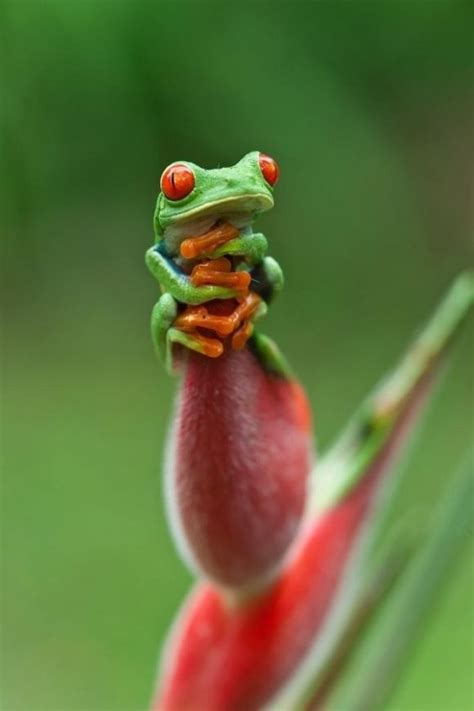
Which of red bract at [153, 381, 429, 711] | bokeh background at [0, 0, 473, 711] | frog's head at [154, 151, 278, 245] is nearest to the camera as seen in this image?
frog's head at [154, 151, 278, 245]

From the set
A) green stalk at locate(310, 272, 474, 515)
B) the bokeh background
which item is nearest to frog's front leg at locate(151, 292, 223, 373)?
green stalk at locate(310, 272, 474, 515)

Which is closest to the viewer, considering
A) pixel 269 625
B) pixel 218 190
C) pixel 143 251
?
pixel 218 190

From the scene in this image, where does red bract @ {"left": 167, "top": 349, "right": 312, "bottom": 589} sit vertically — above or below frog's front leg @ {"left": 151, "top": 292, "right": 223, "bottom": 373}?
below

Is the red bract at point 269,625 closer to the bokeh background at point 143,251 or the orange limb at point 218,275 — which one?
the orange limb at point 218,275

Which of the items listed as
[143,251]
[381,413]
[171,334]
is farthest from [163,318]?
[143,251]

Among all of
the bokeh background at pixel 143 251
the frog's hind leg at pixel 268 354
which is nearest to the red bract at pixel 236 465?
the frog's hind leg at pixel 268 354

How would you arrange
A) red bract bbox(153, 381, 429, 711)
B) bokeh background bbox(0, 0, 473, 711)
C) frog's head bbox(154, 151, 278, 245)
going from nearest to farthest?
frog's head bbox(154, 151, 278, 245)
red bract bbox(153, 381, 429, 711)
bokeh background bbox(0, 0, 473, 711)

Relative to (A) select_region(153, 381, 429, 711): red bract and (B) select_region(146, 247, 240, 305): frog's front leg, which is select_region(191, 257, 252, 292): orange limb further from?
(A) select_region(153, 381, 429, 711): red bract

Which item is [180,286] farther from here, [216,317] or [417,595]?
[417,595]

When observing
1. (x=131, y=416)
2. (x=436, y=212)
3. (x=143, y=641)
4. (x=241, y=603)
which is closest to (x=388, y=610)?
(x=241, y=603)
